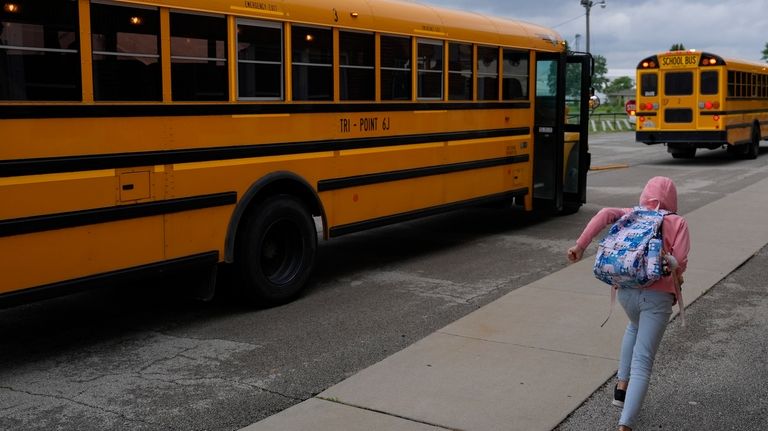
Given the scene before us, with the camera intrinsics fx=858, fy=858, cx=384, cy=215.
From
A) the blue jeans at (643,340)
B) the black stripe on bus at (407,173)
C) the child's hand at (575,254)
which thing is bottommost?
the blue jeans at (643,340)

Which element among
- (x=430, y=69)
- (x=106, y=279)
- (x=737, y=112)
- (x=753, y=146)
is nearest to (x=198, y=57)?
(x=106, y=279)

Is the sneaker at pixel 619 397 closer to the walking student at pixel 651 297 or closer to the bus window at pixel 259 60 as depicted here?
the walking student at pixel 651 297

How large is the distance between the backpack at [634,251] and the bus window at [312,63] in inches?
147

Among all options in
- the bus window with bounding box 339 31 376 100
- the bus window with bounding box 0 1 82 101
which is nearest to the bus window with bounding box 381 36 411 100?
the bus window with bounding box 339 31 376 100

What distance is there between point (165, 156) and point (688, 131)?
59.9 ft

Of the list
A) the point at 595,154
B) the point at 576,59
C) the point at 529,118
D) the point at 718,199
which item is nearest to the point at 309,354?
the point at 529,118

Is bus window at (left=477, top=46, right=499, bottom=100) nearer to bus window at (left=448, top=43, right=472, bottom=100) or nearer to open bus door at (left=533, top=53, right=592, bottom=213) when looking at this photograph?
bus window at (left=448, top=43, right=472, bottom=100)

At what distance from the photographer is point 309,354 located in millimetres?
5832

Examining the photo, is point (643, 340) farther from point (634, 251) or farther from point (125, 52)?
point (125, 52)

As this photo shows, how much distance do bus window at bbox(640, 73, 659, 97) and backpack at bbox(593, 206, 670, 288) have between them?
18.8m

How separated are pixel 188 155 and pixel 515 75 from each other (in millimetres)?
5467

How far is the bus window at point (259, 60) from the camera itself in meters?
6.76

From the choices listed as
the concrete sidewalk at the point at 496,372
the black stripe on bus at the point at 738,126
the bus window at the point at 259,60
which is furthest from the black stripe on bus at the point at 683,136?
the bus window at the point at 259,60

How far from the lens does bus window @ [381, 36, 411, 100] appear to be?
8.27 meters
